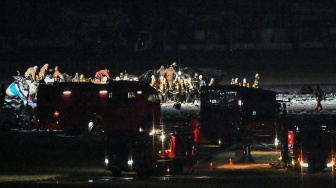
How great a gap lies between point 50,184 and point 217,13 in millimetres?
57843

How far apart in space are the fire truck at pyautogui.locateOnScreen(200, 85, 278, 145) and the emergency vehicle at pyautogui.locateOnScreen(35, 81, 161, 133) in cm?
234

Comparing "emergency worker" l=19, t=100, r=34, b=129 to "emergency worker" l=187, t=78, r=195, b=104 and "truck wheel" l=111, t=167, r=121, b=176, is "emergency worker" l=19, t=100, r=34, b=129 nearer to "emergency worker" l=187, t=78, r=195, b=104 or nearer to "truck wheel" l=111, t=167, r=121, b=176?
"emergency worker" l=187, t=78, r=195, b=104

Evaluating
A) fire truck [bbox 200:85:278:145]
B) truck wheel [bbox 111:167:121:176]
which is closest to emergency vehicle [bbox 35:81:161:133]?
fire truck [bbox 200:85:278:145]

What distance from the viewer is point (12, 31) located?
7888 centimetres

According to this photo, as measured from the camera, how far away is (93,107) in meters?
41.8

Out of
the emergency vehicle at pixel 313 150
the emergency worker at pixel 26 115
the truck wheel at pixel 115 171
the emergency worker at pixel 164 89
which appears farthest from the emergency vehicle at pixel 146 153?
the emergency worker at pixel 164 89

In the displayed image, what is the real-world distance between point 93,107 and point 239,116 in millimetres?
5820

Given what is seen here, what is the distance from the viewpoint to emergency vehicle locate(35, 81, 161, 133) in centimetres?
4162

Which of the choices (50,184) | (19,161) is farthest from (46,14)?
(50,184)

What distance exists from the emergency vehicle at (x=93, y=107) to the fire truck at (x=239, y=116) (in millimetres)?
2336

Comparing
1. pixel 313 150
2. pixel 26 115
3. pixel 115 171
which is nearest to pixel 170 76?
pixel 26 115

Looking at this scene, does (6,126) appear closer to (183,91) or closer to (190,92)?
(183,91)

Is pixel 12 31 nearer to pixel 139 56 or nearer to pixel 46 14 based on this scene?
pixel 46 14

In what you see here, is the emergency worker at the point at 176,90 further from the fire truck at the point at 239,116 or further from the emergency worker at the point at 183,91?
the fire truck at the point at 239,116
